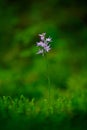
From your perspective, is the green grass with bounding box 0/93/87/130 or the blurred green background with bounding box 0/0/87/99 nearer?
the green grass with bounding box 0/93/87/130

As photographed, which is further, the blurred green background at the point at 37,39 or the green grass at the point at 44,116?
the blurred green background at the point at 37,39

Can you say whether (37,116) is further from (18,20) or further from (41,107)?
(18,20)

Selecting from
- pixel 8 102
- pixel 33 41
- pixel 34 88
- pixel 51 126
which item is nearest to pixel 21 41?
pixel 33 41

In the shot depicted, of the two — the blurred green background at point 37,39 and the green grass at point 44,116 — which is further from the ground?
the blurred green background at point 37,39

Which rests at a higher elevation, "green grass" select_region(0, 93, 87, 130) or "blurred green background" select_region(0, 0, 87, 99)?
"blurred green background" select_region(0, 0, 87, 99)
